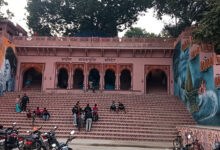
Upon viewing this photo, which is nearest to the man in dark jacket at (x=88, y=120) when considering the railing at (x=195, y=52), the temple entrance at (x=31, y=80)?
the railing at (x=195, y=52)

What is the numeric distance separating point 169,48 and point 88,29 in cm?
1342

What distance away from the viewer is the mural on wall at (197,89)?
12.3 m

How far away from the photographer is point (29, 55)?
23422mm

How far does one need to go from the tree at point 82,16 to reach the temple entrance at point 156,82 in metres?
8.58

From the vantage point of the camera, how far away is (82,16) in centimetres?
2977

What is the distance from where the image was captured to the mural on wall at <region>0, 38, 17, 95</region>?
66.2 ft

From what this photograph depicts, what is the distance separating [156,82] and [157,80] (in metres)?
0.47

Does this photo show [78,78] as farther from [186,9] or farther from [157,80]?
[186,9]

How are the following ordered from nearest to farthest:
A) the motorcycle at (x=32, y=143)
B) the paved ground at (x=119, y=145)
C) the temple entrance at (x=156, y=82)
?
the motorcycle at (x=32, y=143) < the paved ground at (x=119, y=145) < the temple entrance at (x=156, y=82)

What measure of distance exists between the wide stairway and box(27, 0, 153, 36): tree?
43.7 feet

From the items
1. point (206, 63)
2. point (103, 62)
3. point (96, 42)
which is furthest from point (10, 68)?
point (206, 63)

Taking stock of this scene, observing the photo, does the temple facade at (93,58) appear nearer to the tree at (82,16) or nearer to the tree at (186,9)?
the tree at (186,9)

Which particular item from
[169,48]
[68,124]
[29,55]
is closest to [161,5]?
[169,48]

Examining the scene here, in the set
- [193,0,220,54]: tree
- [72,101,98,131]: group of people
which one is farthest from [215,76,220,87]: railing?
[72,101,98,131]: group of people
